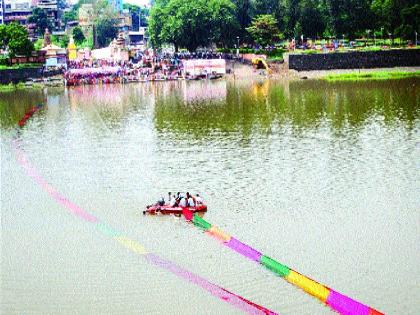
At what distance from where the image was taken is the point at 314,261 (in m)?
15.3

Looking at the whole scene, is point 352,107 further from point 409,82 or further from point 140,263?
point 140,263

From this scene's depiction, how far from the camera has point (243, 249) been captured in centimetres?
1628

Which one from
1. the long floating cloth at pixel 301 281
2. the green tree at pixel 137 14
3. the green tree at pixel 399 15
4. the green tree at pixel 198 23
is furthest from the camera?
the green tree at pixel 137 14

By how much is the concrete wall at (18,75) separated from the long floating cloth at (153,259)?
46267 mm

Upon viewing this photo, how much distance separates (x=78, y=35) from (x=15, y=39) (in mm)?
33151

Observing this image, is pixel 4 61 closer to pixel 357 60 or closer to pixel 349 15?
pixel 349 15

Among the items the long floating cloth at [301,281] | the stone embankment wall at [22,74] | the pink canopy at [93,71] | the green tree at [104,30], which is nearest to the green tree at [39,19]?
the green tree at [104,30]

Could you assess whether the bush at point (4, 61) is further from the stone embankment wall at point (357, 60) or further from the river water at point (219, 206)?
the river water at point (219, 206)

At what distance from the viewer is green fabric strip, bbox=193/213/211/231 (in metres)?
18.0

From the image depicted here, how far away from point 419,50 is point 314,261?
164 ft

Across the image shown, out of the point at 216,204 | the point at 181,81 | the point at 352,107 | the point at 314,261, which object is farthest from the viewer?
the point at 181,81

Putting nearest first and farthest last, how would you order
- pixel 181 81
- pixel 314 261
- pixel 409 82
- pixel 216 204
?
1. pixel 314 261
2. pixel 216 204
3. pixel 409 82
4. pixel 181 81

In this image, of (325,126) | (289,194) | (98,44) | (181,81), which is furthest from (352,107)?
(98,44)

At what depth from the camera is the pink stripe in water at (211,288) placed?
13055 mm
